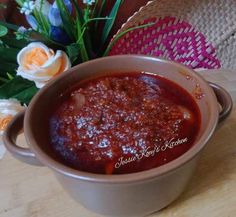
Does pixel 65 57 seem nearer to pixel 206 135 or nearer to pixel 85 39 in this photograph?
pixel 85 39

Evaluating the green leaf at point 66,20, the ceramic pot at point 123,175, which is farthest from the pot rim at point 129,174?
the green leaf at point 66,20

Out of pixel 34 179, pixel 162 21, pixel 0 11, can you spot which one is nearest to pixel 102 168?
pixel 34 179

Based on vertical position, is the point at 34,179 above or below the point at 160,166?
below

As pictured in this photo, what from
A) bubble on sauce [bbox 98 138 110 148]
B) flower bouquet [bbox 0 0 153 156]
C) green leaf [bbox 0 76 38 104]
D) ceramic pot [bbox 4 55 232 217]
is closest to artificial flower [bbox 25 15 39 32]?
flower bouquet [bbox 0 0 153 156]

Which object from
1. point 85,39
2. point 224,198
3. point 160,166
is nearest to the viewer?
point 160,166

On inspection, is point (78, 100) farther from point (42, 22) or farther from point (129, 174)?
point (42, 22)
